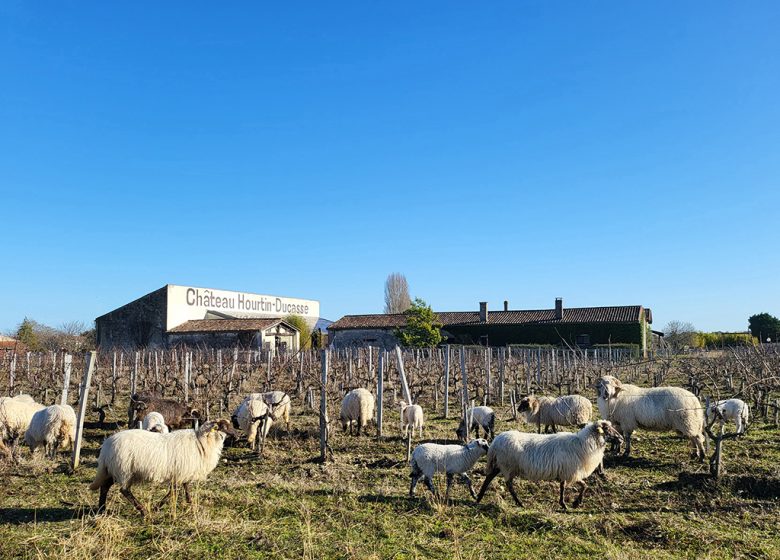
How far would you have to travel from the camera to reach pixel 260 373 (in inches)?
996

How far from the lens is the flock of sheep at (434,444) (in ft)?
22.5

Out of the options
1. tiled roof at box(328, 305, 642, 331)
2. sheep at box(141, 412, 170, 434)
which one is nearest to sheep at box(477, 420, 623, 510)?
sheep at box(141, 412, 170, 434)

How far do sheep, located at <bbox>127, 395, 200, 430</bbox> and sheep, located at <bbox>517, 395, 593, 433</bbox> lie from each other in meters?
7.22

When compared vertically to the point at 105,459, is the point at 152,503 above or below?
below

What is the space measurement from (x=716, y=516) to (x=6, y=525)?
8.40 metres

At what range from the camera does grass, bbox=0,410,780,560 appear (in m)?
5.66

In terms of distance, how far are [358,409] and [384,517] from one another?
5865 mm

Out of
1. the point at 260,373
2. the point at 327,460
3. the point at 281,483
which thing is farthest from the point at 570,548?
the point at 260,373

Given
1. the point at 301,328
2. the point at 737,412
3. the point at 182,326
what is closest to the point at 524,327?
the point at 301,328

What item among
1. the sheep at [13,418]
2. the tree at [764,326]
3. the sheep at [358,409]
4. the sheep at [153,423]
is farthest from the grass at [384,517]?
the tree at [764,326]

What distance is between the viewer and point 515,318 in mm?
47500

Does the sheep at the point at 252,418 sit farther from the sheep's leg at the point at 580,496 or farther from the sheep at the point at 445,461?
the sheep's leg at the point at 580,496

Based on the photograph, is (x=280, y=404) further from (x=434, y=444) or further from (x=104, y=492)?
(x=104, y=492)

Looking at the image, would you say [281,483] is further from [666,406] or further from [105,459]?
[666,406]
